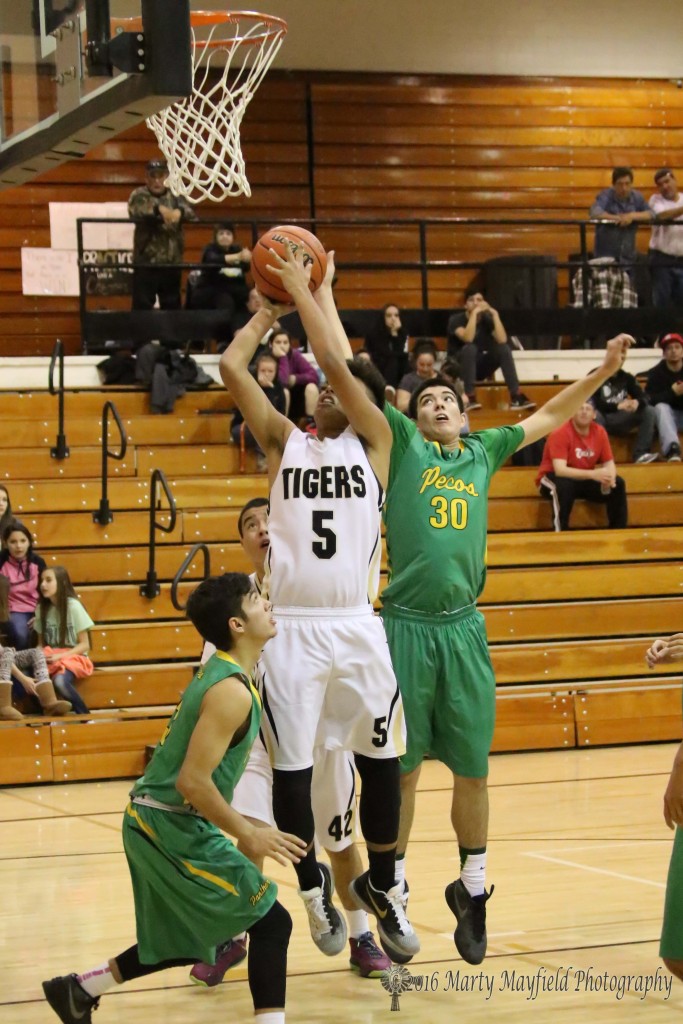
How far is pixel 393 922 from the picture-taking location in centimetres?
429

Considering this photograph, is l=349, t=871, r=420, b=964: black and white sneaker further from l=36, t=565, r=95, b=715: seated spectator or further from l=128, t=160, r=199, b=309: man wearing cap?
l=128, t=160, r=199, b=309: man wearing cap

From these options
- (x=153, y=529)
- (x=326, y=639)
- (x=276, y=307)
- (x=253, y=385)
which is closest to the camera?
(x=326, y=639)

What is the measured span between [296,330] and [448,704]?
895 centimetres

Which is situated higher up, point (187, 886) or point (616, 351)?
point (616, 351)

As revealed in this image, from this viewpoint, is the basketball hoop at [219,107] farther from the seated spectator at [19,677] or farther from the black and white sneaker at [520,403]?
the black and white sneaker at [520,403]

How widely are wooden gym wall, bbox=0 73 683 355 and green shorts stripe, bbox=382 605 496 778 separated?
10866mm

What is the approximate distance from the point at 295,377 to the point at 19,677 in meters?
3.97

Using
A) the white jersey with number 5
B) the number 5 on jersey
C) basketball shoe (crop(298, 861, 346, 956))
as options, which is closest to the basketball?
the white jersey with number 5

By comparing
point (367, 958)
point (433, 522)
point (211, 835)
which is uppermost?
point (433, 522)

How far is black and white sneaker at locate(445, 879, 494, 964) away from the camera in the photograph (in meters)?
4.50

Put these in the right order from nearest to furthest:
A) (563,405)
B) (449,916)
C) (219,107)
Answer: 1. (563,405)
2. (449,916)
3. (219,107)

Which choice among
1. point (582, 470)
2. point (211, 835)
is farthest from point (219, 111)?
point (211, 835)

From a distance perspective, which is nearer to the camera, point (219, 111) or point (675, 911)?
point (675, 911)

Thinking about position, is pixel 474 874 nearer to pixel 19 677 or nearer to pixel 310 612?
pixel 310 612
